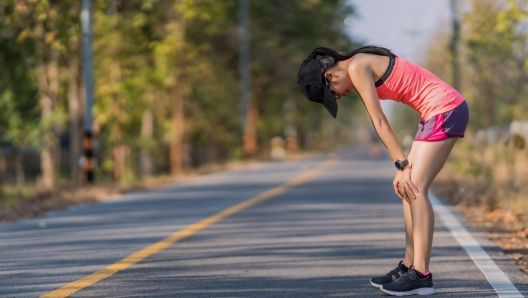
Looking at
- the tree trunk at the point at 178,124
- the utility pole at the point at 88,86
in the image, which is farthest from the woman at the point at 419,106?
the tree trunk at the point at 178,124

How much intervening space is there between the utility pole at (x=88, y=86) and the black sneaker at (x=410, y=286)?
1347 cm

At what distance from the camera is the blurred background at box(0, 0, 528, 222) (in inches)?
782

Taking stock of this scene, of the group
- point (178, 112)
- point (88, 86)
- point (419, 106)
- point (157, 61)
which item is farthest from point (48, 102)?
point (419, 106)

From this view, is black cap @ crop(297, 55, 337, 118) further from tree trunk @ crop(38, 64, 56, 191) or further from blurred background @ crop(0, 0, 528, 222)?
tree trunk @ crop(38, 64, 56, 191)

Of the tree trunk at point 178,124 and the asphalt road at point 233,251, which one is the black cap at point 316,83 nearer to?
the asphalt road at point 233,251

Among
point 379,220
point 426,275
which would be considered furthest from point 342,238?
point 426,275

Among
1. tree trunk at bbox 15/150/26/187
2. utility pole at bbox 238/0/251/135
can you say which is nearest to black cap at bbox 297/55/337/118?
tree trunk at bbox 15/150/26/187

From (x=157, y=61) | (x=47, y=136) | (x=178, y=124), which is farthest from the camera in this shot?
(x=178, y=124)

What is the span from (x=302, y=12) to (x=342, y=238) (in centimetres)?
3480

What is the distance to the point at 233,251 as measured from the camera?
8375 millimetres

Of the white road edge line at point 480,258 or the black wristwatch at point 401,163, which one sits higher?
the black wristwatch at point 401,163

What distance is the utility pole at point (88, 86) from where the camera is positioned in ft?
61.4

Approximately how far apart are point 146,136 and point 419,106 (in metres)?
30.3

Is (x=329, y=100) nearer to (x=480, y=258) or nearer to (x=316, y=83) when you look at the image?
A: (x=316, y=83)
